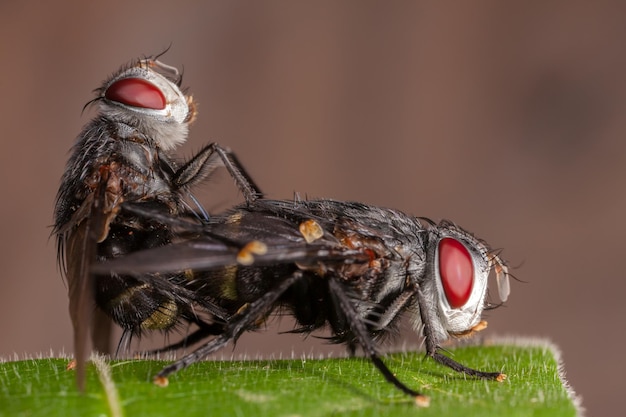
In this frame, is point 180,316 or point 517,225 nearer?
point 180,316

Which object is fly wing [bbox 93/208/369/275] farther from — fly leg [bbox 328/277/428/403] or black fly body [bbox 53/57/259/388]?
black fly body [bbox 53/57/259/388]

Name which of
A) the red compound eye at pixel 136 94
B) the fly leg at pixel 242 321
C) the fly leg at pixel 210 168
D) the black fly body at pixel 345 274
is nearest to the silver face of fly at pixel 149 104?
the red compound eye at pixel 136 94

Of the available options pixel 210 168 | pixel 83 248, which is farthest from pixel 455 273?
pixel 83 248

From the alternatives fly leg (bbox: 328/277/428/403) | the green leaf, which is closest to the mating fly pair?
fly leg (bbox: 328/277/428/403)

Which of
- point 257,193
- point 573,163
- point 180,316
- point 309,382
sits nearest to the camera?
point 309,382

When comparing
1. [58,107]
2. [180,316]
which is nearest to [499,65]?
[58,107]

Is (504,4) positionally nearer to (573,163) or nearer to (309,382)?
(573,163)
